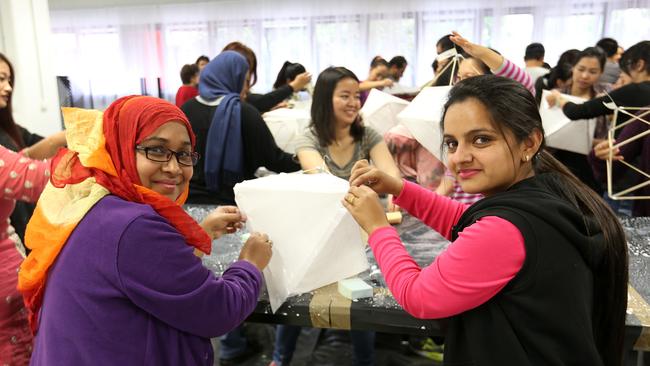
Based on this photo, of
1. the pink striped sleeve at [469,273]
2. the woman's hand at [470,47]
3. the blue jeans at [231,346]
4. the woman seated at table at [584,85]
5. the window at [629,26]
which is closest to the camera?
the pink striped sleeve at [469,273]

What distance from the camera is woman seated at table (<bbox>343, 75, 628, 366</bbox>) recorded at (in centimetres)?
90

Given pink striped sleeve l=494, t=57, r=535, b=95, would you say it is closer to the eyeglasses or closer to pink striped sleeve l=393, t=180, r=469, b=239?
pink striped sleeve l=393, t=180, r=469, b=239

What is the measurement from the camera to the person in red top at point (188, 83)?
4.61 meters

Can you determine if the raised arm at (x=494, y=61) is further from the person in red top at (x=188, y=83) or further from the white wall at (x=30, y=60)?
the white wall at (x=30, y=60)

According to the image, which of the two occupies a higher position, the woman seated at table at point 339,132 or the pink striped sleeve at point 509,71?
the pink striped sleeve at point 509,71

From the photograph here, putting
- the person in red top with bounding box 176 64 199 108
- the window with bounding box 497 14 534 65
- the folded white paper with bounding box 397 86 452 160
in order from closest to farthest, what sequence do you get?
the folded white paper with bounding box 397 86 452 160 < the person in red top with bounding box 176 64 199 108 < the window with bounding box 497 14 534 65

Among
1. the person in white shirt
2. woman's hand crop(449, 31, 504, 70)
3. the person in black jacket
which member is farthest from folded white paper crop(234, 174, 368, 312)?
the person in white shirt

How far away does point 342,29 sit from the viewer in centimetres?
839

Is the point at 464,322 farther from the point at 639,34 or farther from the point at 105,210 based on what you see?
the point at 639,34

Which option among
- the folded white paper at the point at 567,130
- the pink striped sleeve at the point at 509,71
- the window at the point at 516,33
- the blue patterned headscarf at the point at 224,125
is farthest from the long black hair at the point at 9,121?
the window at the point at 516,33

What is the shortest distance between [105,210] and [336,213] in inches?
22.7

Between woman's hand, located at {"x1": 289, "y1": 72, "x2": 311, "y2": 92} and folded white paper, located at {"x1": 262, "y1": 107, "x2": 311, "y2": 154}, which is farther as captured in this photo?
woman's hand, located at {"x1": 289, "y1": 72, "x2": 311, "y2": 92}

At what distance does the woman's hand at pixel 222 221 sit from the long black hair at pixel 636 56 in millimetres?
2365

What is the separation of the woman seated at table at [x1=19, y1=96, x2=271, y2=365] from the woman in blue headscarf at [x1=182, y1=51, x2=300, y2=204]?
1.15 metres
